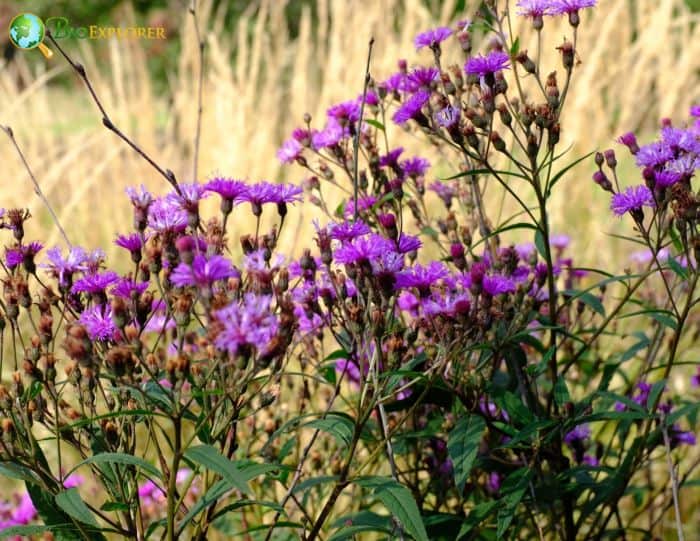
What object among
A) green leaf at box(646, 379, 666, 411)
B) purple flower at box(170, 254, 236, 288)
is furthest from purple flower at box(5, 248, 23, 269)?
green leaf at box(646, 379, 666, 411)

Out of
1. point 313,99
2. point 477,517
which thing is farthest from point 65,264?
point 313,99

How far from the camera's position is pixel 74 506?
1322mm

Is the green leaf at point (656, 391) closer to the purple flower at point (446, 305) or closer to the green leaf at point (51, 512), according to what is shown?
the purple flower at point (446, 305)

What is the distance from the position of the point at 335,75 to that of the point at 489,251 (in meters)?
2.72

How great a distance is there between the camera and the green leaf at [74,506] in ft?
4.28

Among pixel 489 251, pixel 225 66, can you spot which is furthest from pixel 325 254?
pixel 225 66

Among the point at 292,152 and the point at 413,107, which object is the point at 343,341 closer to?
the point at 413,107

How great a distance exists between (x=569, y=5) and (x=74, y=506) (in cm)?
129

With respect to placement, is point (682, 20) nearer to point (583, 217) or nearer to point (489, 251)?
point (583, 217)

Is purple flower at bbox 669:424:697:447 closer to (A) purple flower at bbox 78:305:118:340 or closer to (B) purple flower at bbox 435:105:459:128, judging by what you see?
(B) purple flower at bbox 435:105:459:128

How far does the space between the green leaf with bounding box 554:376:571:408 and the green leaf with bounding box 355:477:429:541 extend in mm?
479

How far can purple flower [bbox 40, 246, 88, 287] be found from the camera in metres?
1.55

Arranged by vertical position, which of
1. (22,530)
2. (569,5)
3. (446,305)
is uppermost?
(569,5)

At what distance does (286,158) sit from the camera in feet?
7.01
